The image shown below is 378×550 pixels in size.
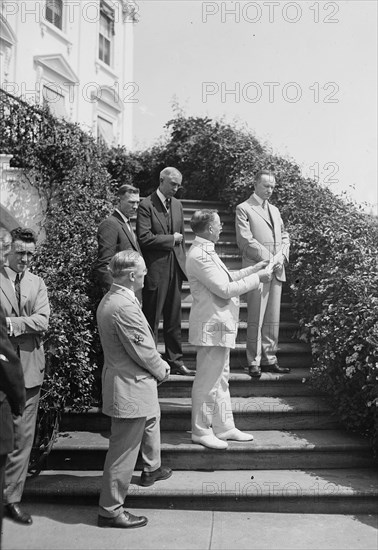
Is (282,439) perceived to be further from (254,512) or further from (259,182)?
(259,182)

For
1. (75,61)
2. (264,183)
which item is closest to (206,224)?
(264,183)

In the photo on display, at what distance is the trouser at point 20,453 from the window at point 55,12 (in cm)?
1475

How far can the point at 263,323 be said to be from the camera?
215 inches

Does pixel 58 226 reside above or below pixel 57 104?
below

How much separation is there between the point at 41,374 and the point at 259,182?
2894mm

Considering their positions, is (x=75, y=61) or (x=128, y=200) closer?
(x=128, y=200)

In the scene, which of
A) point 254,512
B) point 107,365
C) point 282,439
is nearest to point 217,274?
point 107,365

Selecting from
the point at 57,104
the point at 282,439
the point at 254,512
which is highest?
the point at 57,104

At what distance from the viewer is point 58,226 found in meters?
6.33

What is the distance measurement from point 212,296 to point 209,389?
744mm

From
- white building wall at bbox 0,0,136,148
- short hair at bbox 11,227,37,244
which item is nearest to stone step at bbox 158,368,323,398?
short hair at bbox 11,227,37,244

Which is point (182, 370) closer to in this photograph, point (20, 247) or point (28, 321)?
point (28, 321)

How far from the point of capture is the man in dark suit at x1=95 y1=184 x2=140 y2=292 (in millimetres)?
4816

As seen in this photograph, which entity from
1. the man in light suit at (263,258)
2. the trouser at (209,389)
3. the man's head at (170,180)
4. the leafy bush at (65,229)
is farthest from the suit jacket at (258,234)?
the leafy bush at (65,229)
